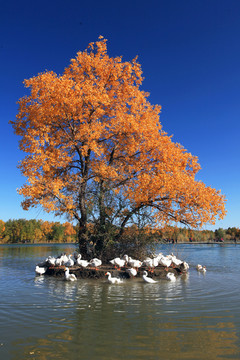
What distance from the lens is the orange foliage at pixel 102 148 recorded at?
14.8 m

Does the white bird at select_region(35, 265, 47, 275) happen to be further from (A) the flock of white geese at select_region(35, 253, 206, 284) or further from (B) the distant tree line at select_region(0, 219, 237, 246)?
(B) the distant tree line at select_region(0, 219, 237, 246)

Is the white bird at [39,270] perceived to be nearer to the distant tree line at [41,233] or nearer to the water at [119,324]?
the water at [119,324]

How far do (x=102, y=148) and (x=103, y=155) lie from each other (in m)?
1.96

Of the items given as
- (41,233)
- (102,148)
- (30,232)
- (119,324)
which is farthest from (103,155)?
(41,233)

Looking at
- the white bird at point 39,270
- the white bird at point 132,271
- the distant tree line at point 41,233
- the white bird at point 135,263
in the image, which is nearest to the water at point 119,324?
the white bird at point 132,271

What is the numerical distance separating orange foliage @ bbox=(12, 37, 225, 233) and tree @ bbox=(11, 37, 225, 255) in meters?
0.06

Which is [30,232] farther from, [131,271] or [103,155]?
[131,271]

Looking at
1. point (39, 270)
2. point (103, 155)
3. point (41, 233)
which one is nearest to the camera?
point (39, 270)

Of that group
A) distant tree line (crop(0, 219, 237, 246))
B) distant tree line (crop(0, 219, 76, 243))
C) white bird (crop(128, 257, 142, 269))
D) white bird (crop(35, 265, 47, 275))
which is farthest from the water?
distant tree line (crop(0, 219, 76, 243))

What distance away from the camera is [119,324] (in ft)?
19.9

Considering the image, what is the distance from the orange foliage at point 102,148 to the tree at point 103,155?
56 mm

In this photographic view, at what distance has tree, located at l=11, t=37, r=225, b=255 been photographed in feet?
48.7

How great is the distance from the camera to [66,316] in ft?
21.9

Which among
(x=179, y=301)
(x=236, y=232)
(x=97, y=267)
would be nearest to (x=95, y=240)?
(x=97, y=267)
